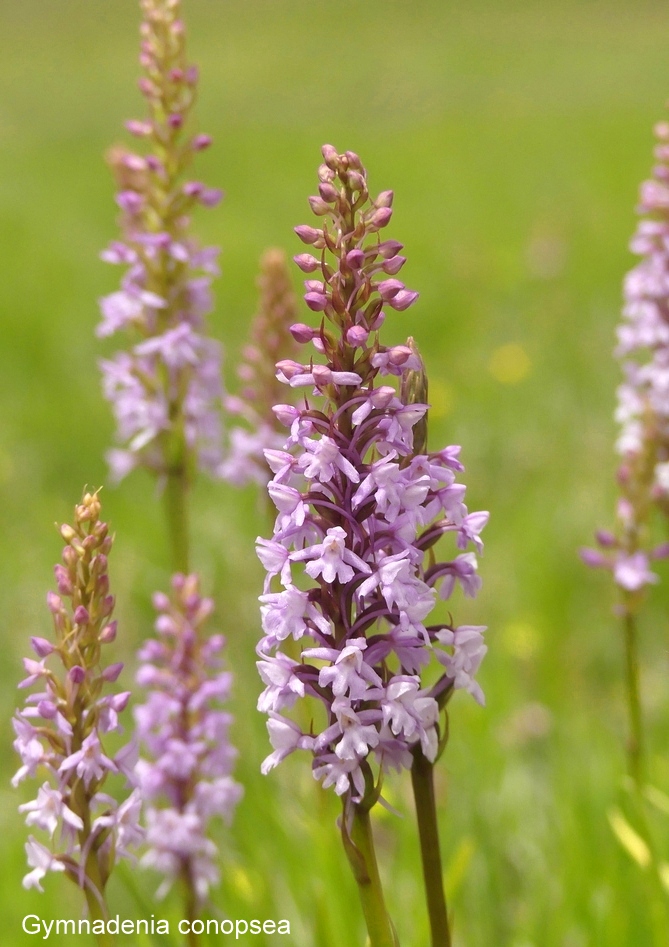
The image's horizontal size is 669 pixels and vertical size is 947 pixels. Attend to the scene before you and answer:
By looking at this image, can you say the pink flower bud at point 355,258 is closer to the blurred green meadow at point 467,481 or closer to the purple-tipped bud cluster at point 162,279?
the blurred green meadow at point 467,481

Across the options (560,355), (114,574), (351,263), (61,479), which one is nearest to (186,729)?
(351,263)

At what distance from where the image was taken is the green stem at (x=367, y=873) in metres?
1.97

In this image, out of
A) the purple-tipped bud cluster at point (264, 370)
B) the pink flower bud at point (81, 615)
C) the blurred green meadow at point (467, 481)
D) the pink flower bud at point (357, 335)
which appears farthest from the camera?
the purple-tipped bud cluster at point (264, 370)

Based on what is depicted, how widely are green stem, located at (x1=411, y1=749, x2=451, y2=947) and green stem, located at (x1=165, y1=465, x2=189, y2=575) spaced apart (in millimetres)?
1757

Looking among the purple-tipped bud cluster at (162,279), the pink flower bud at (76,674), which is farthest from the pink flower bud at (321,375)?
the purple-tipped bud cluster at (162,279)

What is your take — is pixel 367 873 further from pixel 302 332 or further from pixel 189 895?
pixel 189 895

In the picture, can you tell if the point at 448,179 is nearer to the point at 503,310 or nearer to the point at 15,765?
the point at 503,310

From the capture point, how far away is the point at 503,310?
1224cm

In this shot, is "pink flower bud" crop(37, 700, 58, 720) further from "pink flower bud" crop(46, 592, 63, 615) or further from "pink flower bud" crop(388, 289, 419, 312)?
"pink flower bud" crop(388, 289, 419, 312)

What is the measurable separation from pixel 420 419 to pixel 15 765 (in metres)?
3.83

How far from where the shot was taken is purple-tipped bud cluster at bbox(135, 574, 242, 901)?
3.15 m

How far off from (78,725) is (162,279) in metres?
1.97

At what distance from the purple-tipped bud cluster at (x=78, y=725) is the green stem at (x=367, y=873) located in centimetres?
53

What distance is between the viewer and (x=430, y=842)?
205cm
